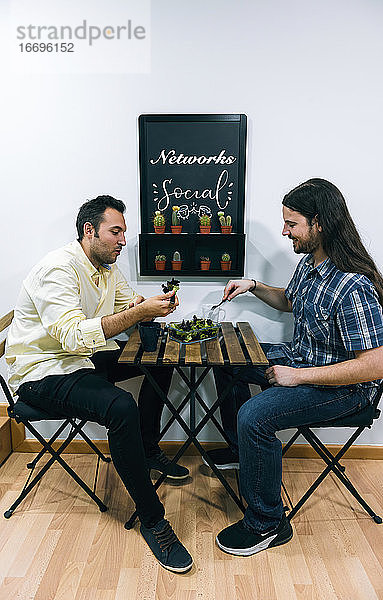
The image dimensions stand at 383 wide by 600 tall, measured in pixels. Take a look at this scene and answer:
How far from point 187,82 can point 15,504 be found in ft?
7.13

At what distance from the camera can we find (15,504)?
251 centimetres

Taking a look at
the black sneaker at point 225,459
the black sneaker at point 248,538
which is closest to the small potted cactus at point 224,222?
the black sneaker at point 225,459

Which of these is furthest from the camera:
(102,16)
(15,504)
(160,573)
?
(102,16)

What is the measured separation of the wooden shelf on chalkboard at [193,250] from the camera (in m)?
2.82

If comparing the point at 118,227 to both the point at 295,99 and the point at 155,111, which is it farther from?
the point at 295,99

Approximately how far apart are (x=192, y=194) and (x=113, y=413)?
121 centimetres

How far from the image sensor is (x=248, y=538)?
7.39 feet

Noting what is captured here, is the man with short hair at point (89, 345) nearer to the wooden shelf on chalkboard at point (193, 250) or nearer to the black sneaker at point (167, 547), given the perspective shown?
the black sneaker at point (167, 547)

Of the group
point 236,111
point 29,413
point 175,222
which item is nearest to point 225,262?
point 175,222

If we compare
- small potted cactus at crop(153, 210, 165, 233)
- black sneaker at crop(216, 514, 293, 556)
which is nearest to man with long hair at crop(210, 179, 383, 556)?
black sneaker at crop(216, 514, 293, 556)

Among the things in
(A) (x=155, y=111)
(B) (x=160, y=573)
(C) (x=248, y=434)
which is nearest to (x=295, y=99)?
(A) (x=155, y=111)

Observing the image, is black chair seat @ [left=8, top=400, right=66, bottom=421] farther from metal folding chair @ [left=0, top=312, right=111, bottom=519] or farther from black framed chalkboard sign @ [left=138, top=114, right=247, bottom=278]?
black framed chalkboard sign @ [left=138, top=114, right=247, bottom=278]

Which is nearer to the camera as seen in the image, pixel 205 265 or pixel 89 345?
pixel 89 345

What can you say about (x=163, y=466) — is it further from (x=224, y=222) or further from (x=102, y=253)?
(x=224, y=222)
